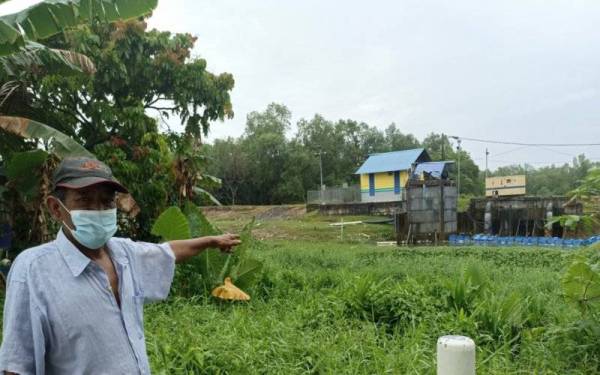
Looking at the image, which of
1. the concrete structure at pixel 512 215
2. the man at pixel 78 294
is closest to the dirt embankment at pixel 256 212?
the concrete structure at pixel 512 215

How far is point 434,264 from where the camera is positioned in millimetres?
11344

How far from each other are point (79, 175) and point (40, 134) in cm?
482

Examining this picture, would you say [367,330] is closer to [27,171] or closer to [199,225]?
[199,225]

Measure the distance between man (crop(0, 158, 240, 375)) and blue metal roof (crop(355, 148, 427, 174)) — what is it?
32551 millimetres

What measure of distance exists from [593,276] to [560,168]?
71520 millimetres

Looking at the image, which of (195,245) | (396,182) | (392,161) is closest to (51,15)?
(195,245)

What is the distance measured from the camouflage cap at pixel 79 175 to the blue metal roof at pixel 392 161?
1284 inches

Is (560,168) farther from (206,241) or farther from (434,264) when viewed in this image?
(206,241)

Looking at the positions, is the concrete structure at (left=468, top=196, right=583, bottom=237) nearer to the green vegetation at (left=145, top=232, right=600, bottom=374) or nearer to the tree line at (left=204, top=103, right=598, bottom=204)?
the tree line at (left=204, top=103, right=598, bottom=204)

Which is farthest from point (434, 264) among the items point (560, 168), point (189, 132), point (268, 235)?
point (560, 168)

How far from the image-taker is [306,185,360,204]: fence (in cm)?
3591

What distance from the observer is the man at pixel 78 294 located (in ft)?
5.93

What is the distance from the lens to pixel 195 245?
2.51 meters

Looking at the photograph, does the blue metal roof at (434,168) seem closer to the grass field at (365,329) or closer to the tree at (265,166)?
the tree at (265,166)
